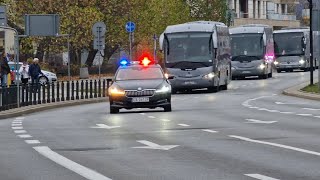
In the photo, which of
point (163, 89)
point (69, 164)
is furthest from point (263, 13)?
point (69, 164)

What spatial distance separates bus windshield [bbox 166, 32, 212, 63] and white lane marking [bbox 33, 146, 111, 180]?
3374cm

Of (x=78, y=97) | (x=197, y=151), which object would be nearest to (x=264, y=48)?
(x=78, y=97)

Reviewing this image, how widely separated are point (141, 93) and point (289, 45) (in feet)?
173

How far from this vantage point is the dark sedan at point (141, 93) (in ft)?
106

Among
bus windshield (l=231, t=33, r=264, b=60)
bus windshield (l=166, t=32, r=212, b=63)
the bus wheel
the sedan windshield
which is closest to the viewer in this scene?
the sedan windshield

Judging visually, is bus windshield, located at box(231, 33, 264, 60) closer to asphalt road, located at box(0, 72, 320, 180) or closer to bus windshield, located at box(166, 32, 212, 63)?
bus windshield, located at box(166, 32, 212, 63)

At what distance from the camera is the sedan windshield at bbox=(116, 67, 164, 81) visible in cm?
3366

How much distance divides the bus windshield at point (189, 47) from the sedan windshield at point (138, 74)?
17.7 m

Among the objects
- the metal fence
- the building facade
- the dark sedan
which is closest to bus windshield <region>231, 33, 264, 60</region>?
the metal fence

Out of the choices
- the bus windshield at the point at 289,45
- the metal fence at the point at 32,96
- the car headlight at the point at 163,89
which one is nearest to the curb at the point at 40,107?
the metal fence at the point at 32,96

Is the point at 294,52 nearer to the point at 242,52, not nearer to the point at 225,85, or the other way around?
the point at 242,52

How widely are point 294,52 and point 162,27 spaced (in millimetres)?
10800

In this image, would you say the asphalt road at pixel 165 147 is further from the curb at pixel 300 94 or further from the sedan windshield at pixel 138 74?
the curb at pixel 300 94

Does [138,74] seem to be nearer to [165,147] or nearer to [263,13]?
[165,147]
